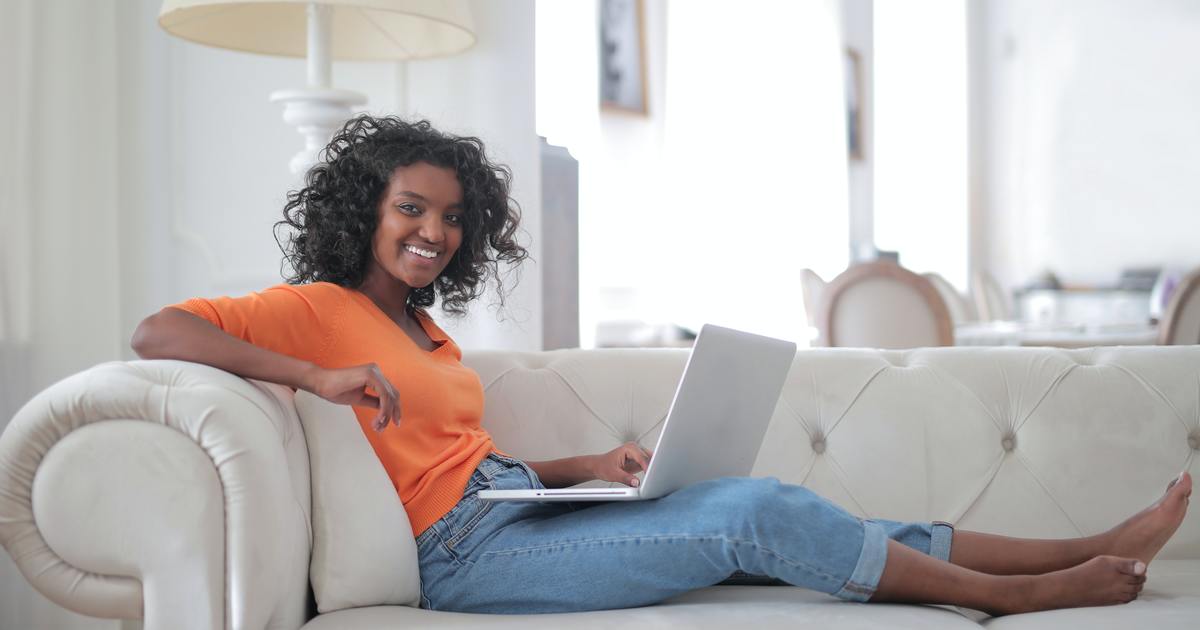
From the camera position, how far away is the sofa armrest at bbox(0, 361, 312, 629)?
116 cm

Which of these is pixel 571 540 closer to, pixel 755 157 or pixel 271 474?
pixel 271 474

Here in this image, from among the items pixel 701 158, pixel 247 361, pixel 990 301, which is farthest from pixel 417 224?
pixel 990 301

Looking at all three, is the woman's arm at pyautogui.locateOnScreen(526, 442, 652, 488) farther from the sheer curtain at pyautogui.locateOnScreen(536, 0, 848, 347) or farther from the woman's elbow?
the sheer curtain at pyautogui.locateOnScreen(536, 0, 848, 347)

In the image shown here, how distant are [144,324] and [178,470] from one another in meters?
0.24

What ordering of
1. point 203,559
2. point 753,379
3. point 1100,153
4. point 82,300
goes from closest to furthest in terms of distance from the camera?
point 203,559 < point 753,379 < point 82,300 < point 1100,153

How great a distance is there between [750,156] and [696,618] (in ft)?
13.7

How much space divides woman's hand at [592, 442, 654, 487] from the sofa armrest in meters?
0.54

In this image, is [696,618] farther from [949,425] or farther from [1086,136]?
[1086,136]

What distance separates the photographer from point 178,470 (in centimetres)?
117

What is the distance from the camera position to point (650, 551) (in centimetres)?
133

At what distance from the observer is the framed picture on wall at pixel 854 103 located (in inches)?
279

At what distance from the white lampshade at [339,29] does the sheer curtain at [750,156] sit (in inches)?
104

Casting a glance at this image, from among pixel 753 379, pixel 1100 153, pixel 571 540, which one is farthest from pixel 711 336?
pixel 1100 153

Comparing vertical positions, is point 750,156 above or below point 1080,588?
above
